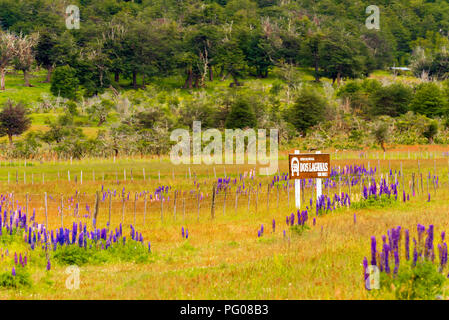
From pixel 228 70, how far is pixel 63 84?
36.1 meters

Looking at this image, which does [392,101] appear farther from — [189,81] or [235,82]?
[189,81]

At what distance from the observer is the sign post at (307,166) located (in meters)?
21.1

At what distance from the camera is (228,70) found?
118875mm

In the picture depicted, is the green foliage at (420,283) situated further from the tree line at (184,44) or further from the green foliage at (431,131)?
the tree line at (184,44)

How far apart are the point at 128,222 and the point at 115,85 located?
306 ft

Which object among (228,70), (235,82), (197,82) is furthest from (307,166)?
(228,70)

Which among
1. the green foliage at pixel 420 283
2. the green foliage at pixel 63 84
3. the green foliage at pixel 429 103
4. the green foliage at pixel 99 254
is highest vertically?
the green foliage at pixel 63 84

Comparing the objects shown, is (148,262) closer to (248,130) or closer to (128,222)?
(128,222)

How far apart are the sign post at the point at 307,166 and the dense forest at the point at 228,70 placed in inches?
1432

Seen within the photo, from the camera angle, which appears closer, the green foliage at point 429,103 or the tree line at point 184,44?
the green foliage at point 429,103

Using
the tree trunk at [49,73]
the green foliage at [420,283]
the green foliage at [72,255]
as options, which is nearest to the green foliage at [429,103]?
the tree trunk at [49,73]

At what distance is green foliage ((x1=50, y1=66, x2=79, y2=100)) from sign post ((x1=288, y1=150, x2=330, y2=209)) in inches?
3150

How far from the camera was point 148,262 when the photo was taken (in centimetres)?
1463

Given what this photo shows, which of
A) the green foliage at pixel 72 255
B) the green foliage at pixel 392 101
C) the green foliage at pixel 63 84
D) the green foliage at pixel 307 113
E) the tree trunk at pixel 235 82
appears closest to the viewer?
the green foliage at pixel 72 255
